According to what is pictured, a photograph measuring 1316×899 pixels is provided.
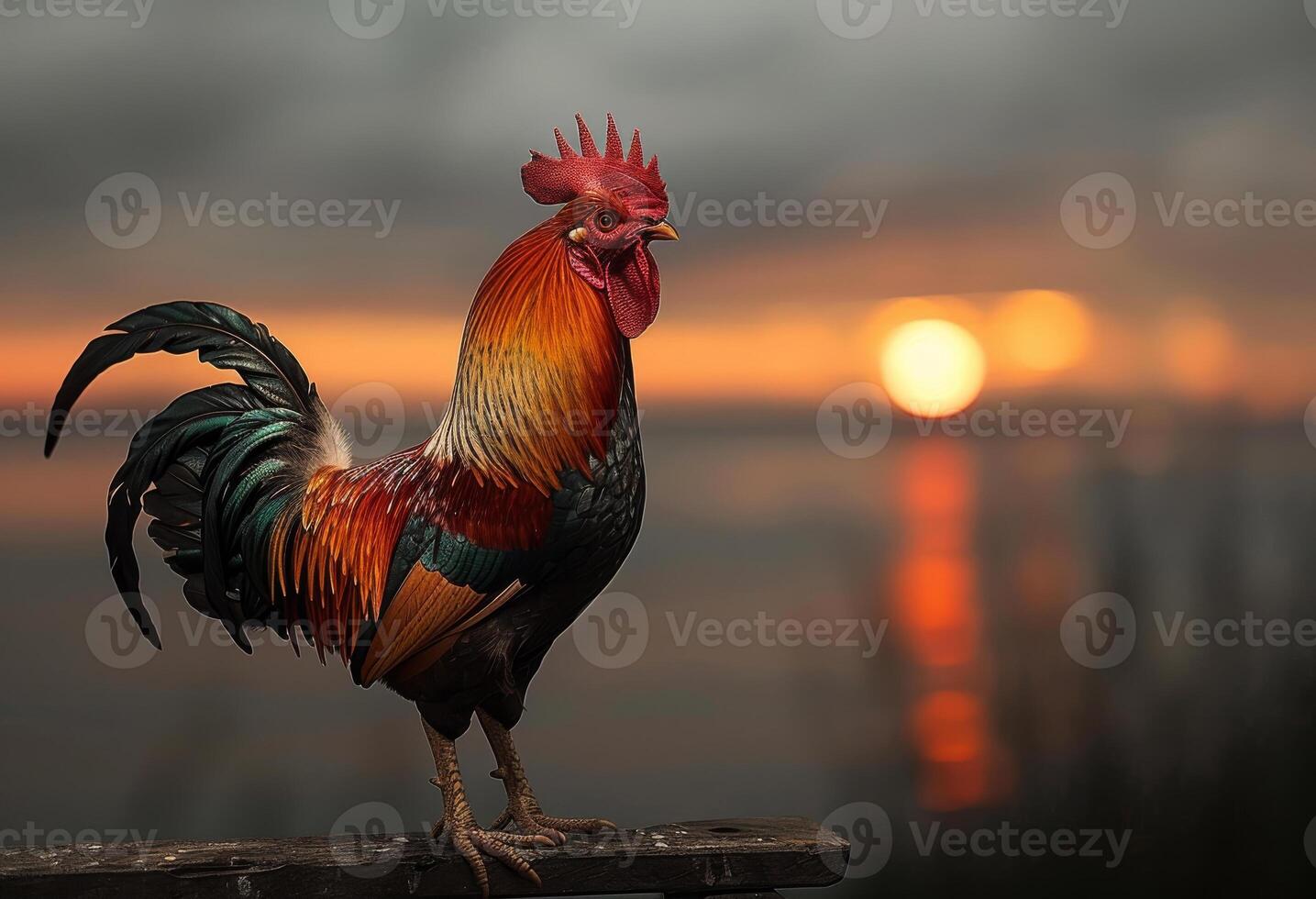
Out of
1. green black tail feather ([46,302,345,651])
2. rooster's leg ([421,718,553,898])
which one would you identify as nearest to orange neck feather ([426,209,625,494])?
green black tail feather ([46,302,345,651])

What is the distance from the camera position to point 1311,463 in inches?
178

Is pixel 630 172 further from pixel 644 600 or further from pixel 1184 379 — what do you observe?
pixel 1184 379

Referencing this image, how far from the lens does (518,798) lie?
10.2ft

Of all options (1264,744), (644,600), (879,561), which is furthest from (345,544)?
(1264,744)

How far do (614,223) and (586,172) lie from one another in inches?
5.6
